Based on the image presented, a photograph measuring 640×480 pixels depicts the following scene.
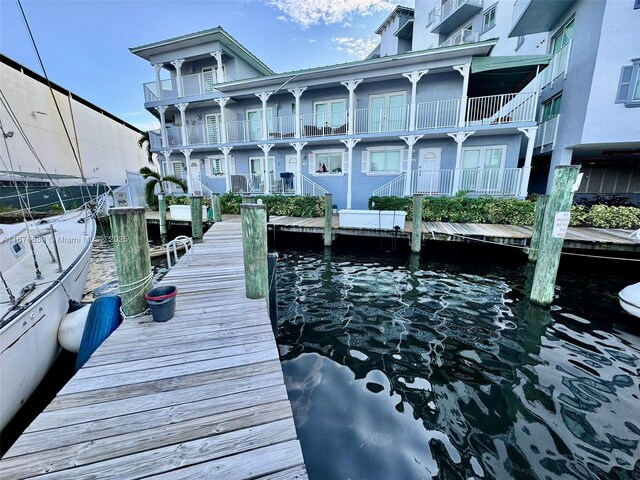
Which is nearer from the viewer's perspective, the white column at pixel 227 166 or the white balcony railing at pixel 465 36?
the white column at pixel 227 166

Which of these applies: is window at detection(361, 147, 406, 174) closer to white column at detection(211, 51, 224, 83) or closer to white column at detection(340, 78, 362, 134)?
white column at detection(340, 78, 362, 134)

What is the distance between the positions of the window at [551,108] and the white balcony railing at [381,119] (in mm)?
6065

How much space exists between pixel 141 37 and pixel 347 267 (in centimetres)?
1745

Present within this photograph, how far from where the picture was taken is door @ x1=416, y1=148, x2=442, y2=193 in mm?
12062

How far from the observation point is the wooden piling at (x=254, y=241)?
338 centimetres

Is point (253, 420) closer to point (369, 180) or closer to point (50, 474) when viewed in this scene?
point (50, 474)

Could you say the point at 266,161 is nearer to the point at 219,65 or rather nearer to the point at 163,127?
the point at 219,65

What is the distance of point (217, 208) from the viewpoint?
10742 millimetres

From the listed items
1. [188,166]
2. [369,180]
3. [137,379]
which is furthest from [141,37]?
[137,379]

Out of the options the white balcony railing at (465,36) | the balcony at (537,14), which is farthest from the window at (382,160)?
the white balcony railing at (465,36)

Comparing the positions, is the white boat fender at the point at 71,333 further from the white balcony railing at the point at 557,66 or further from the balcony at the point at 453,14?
the balcony at the point at 453,14

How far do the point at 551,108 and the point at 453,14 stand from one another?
7320mm

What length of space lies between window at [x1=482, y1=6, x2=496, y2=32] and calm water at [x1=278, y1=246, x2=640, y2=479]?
47.7 feet

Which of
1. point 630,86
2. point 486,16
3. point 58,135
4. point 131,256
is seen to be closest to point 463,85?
point 630,86
